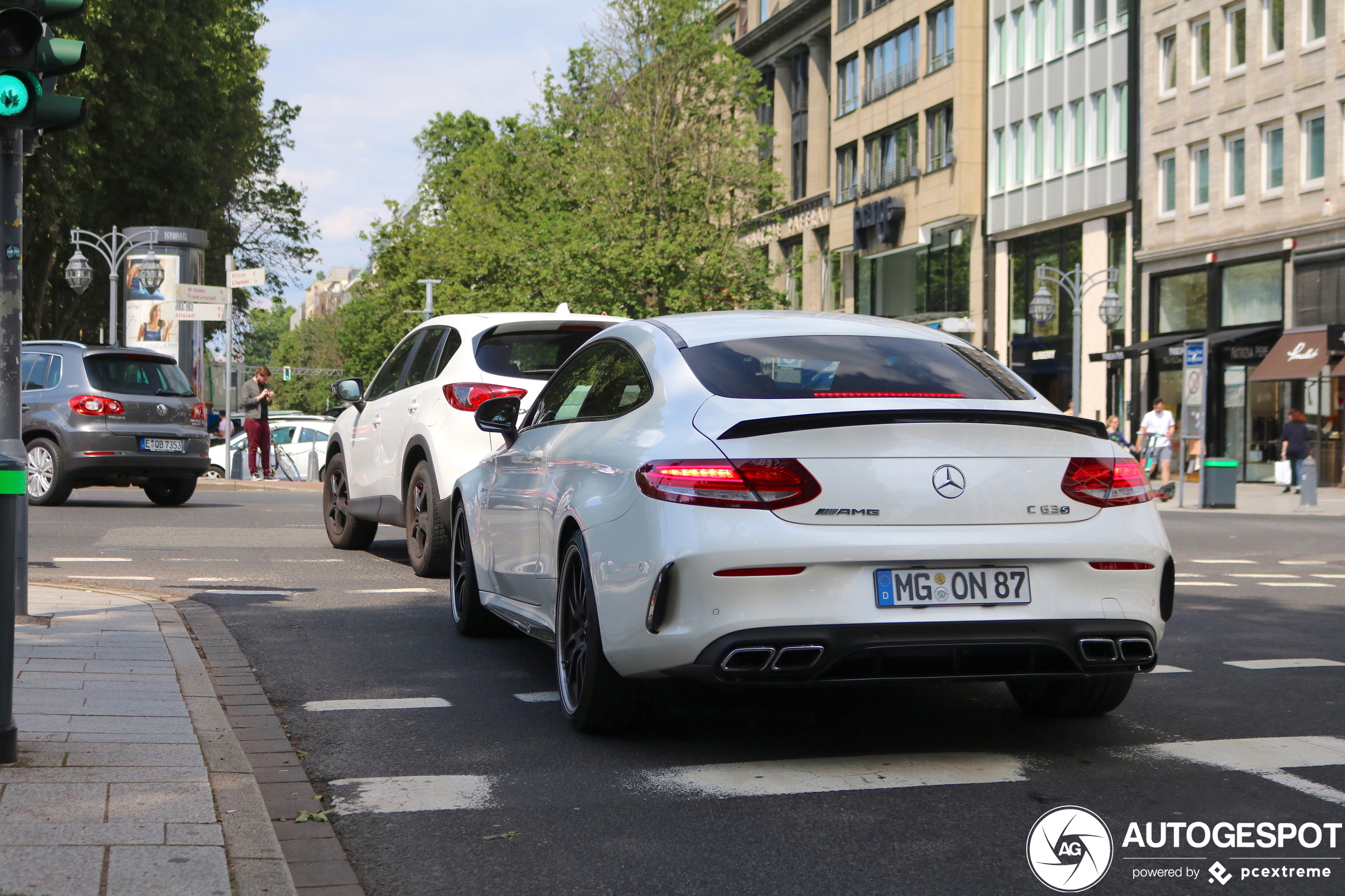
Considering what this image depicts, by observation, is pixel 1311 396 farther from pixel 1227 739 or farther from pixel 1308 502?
pixel 1227 739

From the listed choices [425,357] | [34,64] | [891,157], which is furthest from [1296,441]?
[34,64]

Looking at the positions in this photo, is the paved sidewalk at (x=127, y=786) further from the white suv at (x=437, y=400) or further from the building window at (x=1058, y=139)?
the building window at (x=1058, y=139)

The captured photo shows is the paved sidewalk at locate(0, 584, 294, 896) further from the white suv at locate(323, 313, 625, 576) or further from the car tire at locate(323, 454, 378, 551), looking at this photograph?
the car tire at locate(323, 454, 378, 551)

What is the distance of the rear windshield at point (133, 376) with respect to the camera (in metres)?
18.0

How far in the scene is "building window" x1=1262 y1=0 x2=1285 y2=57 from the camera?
36.1m

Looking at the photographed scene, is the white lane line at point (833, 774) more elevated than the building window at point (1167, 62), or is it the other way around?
the building window at point (1167, 62)

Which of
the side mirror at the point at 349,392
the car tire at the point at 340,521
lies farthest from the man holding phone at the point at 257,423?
the side mirror at the point at 349,392

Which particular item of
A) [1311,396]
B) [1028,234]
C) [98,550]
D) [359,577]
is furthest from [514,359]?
[1028,234]

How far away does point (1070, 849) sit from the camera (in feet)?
14.2

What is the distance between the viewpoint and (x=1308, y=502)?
89.1 feet

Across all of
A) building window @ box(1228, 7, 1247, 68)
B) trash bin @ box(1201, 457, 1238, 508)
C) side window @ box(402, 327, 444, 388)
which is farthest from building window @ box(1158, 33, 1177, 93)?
side window @ box(402, 327, 444, 388)

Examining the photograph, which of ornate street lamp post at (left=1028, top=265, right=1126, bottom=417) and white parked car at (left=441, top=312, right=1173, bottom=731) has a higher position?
ornate street lamp post at (left=1028, top=265, right=1126, bottom=417)

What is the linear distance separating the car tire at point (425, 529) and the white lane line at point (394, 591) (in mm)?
377

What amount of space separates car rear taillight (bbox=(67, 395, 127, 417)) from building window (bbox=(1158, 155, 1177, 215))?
2909 centimetres
